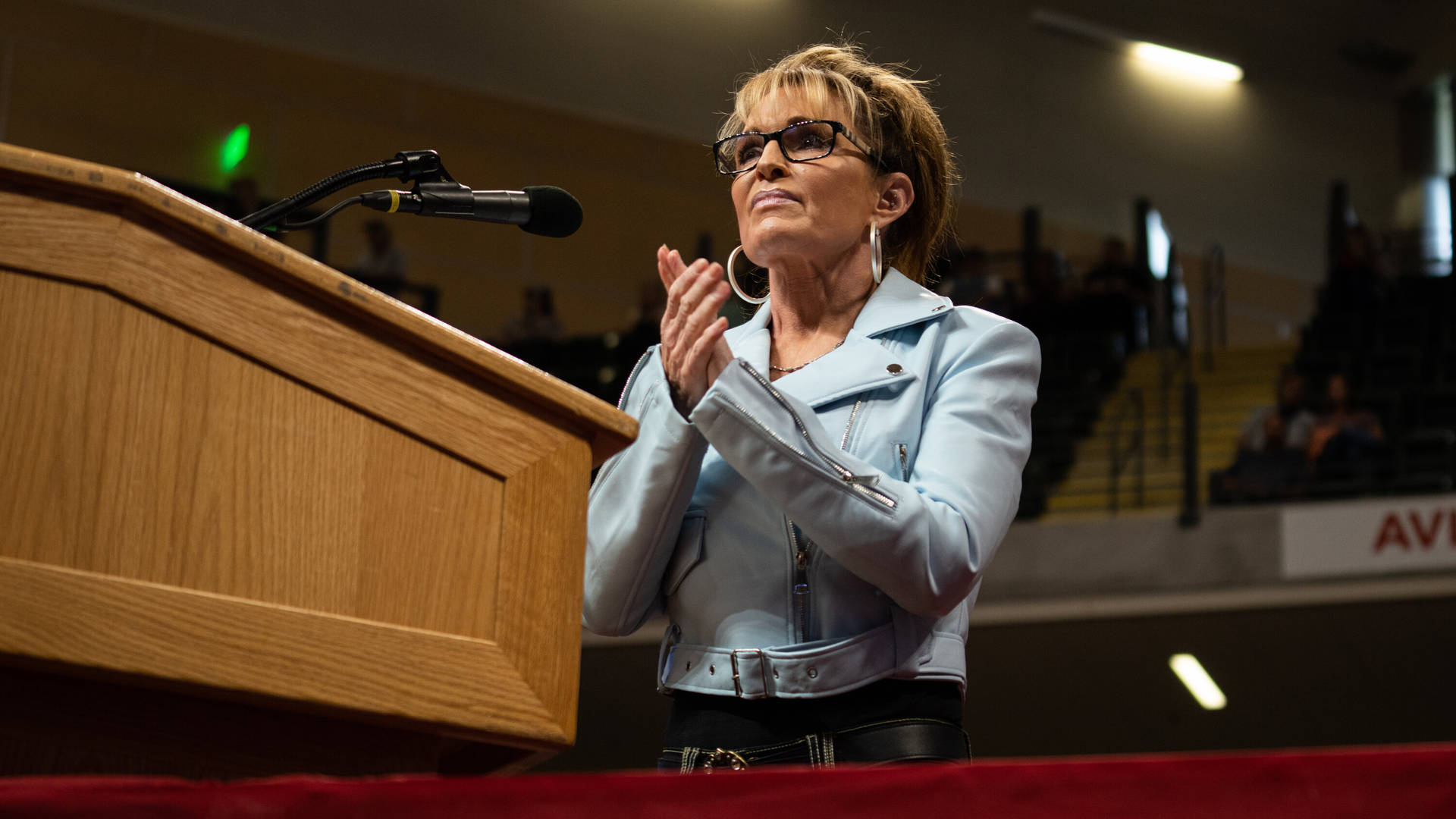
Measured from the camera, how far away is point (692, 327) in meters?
1.35

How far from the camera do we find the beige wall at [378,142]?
7.80 m

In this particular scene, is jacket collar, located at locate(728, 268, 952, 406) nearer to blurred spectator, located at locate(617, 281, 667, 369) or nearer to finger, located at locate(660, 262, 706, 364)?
finger, located at locate(660, 262, 706, 364)

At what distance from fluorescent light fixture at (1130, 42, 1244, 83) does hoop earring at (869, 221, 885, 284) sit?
10.1 metres

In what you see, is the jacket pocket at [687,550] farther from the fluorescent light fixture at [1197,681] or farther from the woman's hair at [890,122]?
the fluorescent light fixture at [1197,681]

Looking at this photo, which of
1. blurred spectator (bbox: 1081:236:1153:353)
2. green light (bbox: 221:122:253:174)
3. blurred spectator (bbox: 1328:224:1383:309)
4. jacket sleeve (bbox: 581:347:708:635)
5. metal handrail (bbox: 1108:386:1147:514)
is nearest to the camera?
jacket sleeve (bbox: 581:347:708:635)

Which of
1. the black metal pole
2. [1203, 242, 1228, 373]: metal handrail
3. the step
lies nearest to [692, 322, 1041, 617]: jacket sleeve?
the black metal pole

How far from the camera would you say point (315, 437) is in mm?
993

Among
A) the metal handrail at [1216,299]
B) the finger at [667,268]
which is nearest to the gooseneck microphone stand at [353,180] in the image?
the finger at [667,268]

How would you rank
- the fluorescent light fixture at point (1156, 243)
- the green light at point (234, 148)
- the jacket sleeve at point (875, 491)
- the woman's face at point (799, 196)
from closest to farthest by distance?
the jacket sleeve at point (875, 491) < the woman's face at point (799, 196) < the green light at point (234, 148) < the fluorescent light fixture at point (1156, 243)

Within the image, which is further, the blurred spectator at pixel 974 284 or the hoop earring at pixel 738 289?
the blurred spectator at pixel 974 284

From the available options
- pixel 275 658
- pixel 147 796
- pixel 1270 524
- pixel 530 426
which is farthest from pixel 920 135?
pixel 1270 524

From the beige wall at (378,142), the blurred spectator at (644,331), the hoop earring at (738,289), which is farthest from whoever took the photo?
the beige wall at (378,142)

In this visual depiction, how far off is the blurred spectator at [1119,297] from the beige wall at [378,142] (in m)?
1.27

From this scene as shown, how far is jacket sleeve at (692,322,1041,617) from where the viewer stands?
130cm
